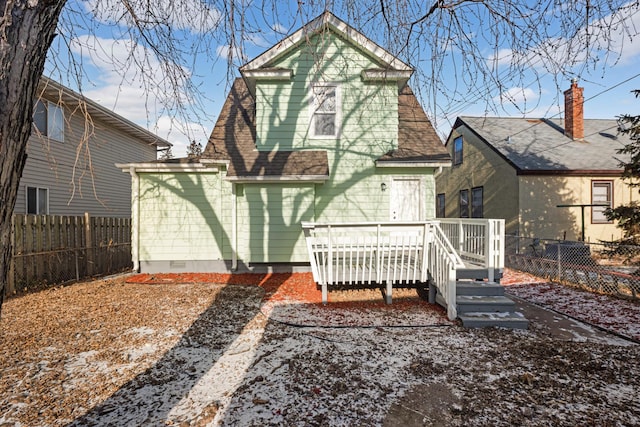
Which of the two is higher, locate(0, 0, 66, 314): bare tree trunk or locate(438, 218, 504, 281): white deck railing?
locate(0, 0, 66, 314): bare tree trunk

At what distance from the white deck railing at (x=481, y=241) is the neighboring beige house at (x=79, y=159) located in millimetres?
7976

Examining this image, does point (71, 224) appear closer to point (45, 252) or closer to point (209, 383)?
point (45, 252)

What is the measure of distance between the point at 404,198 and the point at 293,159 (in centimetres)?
356

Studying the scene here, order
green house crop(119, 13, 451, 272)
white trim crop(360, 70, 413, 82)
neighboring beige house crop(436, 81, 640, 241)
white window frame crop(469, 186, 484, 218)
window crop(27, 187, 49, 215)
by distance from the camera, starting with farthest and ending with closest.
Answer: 1. white window frame crop(469, 186, 484, 218)
2. neighboring beige house crop(436, 81, 640, 241)
3. window crop(27, 187, 49, 215)
4. green house crop(119, 13, 451, 272)
5. white trim crop(360, 70, 413, 82)

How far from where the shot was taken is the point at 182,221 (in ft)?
32.7

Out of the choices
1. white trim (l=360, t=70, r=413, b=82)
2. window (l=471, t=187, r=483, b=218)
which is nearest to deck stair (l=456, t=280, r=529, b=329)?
white trim (l=360, t=70, r=413, b=82)

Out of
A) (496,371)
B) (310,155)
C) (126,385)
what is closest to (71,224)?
(310,155)

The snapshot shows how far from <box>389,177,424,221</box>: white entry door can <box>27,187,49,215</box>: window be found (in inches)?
470

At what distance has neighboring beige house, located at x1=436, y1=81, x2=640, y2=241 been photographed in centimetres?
1398

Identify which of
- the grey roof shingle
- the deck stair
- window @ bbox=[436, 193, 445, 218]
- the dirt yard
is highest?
the grey roof shingle

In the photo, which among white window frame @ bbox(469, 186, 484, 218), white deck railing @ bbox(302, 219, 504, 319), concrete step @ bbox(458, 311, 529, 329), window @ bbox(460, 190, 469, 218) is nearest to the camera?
concrete step @ bbox(458, 311, 529, 329)

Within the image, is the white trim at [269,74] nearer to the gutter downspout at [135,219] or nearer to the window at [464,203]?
the gutter downspout at [135,219]

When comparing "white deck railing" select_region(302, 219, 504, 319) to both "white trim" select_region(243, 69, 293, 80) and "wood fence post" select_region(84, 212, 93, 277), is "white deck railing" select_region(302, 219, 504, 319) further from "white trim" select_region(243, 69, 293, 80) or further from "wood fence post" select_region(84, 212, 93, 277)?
"wood fence post" select_region(84, 212, 93, 277)

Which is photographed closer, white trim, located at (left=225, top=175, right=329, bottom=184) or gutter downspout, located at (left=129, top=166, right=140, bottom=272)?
white trim, located at (left=225, top=175, right=329, bottom=184)
